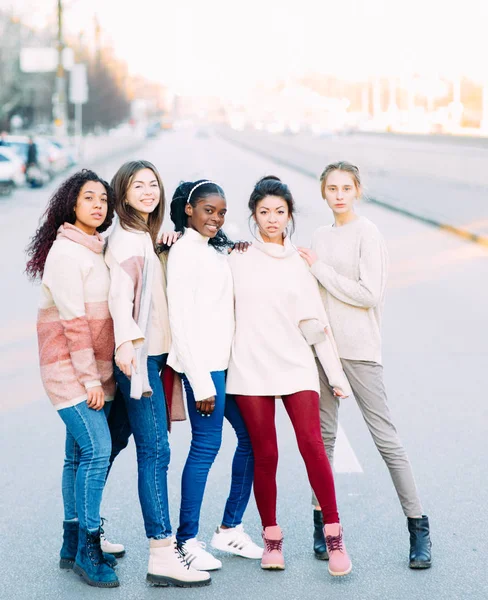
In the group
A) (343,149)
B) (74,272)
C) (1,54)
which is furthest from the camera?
(1,54)

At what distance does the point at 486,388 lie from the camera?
8.45 m

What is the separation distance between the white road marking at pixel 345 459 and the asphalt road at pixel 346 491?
14mm

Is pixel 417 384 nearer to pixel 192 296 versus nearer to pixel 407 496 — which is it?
pixel 407 496

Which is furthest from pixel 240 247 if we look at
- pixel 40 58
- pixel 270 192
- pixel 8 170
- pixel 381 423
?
pixel 40 58

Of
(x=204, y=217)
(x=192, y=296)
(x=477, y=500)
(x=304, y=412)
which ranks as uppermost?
(x=204, y=217)

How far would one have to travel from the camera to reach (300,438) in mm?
4523

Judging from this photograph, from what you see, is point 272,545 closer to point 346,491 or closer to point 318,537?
point 318,537

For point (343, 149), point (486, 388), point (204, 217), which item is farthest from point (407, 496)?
point (343, 149)

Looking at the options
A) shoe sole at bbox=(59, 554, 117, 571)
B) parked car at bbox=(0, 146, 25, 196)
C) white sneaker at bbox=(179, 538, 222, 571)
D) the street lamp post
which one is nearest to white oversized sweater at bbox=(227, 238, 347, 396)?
white sneaker at bbox=(179, 538, 222, 571)

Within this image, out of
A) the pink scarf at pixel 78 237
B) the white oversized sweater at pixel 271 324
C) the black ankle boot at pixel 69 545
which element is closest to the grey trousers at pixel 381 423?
the white oversized sweater at pixel 271 324

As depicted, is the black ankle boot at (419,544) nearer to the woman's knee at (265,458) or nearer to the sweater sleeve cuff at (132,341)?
the woman's knee at (265,458)

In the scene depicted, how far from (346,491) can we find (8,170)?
2644 cm

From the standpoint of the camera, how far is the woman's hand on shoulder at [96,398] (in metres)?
4.32

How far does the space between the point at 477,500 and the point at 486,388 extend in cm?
293
